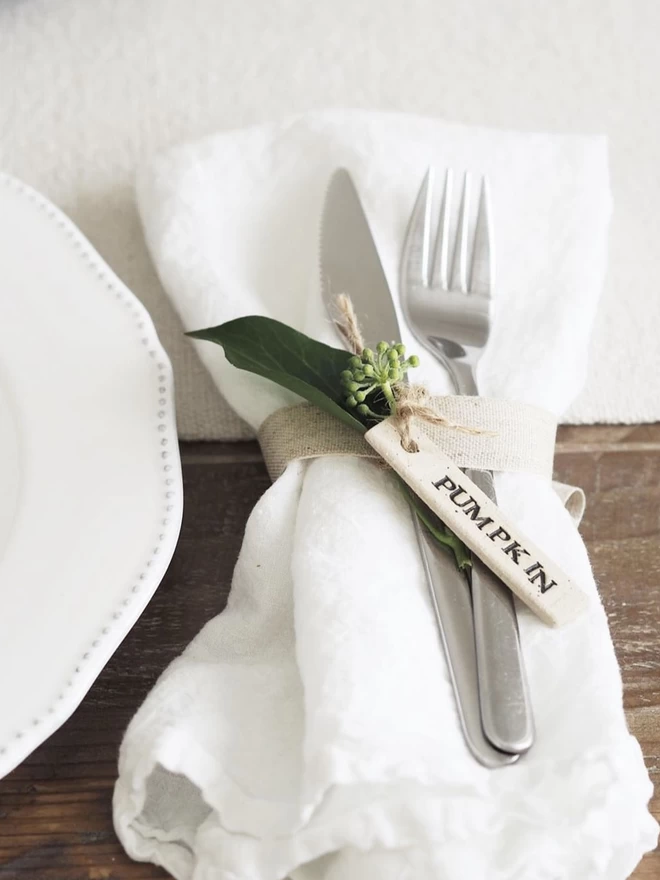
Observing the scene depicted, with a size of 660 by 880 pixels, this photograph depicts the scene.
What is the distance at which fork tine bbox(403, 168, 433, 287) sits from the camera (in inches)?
25.1

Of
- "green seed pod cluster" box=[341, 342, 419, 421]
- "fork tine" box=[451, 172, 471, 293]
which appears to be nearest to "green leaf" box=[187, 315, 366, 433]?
"green seed pod cluster" box=[341, 342, 419, 421]

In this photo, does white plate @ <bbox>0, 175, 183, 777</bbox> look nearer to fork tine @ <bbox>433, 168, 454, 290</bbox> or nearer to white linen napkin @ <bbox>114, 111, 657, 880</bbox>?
white linen napkin @ <bbox>114, 111, 657, 880</bbox>

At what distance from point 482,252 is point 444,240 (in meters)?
0.03

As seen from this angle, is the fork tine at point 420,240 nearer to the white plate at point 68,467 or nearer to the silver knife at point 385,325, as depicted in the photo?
the silver knife at point 385,325

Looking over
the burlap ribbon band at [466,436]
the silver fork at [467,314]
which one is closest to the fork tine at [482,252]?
the silver fork at [467,314]

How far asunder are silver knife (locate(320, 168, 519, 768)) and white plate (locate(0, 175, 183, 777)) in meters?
0.13

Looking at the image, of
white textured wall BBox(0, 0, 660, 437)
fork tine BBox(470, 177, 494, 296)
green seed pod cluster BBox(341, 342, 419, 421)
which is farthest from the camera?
white textured wall BBox(0, 0, 660, 437)

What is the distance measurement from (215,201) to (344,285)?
0.14 metres

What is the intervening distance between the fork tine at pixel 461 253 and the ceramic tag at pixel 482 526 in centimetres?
14

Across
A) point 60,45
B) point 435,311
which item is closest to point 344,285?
point 435,311

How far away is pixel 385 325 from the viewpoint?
0.60 metres

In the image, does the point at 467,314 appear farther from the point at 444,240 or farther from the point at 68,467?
the point at 68,467

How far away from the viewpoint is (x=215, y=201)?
0.69 meters

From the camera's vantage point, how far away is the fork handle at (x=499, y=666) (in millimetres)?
443
